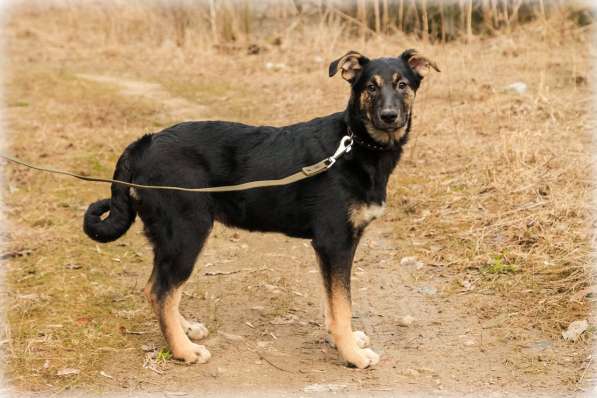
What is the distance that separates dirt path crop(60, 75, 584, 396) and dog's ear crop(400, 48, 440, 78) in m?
1.74

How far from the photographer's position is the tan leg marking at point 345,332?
14.6ft

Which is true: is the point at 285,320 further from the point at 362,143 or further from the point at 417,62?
the point at 417,62

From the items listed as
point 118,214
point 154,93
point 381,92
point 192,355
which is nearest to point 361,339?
point 192,355

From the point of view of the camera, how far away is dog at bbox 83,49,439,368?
446 cm

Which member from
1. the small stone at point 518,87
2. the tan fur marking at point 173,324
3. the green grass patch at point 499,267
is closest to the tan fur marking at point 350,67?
the tan fur marking at point 173,324

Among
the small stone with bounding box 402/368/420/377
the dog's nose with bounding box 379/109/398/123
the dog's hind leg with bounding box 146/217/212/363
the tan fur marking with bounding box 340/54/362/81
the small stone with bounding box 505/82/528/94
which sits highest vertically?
the tan fur marking with bounding box 340/54/362/81

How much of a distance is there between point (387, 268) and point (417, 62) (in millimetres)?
1885

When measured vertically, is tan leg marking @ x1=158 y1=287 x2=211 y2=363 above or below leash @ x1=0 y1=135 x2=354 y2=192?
below

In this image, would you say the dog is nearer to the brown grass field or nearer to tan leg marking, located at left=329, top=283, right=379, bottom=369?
tan leg marking, located at left=329, top=283, right=379, bottom=369

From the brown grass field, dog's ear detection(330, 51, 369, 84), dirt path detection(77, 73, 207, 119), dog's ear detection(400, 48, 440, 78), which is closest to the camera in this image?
the brown grass field

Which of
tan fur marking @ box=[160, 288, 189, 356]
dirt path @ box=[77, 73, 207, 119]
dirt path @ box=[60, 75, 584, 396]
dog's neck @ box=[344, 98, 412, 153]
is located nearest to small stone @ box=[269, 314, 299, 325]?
dirt path @ box=[60, 75, 584, 396]

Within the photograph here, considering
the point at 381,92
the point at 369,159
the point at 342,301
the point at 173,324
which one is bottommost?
the point at 173,324

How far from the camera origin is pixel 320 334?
5020mm

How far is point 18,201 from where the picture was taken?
7.53 m
